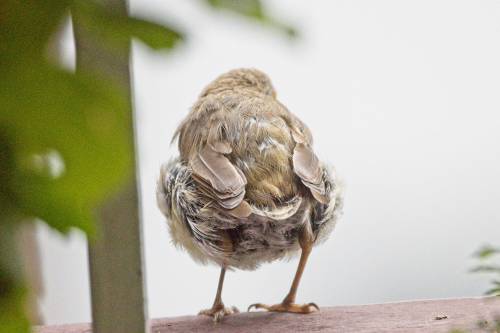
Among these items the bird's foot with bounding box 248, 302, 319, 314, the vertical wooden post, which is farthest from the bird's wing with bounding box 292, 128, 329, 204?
the vertical wooden post

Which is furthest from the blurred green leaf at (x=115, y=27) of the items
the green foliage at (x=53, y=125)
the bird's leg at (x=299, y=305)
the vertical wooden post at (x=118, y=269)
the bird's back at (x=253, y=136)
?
the bird's leg at (x=299, y=305)

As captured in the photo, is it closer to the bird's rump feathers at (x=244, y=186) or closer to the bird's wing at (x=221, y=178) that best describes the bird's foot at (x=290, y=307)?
the bird's rump feathers at (x=244, y=186)

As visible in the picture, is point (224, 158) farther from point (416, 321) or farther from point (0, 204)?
point (0, 204)

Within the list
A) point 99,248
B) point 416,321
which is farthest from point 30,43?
point 416,321

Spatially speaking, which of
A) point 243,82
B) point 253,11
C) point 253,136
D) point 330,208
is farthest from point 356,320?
point 253,11

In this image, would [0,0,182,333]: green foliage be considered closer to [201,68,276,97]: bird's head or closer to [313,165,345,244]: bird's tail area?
[313,165,345,244]: bird's tail area

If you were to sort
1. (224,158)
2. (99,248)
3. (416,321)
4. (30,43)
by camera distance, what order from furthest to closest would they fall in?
(224,158)
(416,321)
(99,248)
(30,43)
